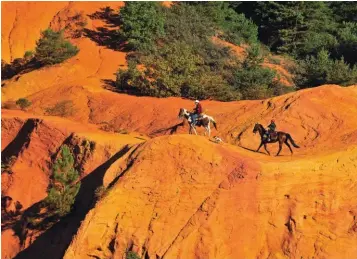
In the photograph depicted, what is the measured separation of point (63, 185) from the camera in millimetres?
27156

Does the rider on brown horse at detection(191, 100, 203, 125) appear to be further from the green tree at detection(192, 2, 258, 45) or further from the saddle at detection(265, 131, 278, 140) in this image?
the green tree at detection(192, 2, 258, 45)

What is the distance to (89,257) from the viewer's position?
2306cm

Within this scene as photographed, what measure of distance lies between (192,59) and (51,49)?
9300 mm

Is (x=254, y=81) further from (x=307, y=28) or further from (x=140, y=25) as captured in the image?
(x=307, y=28)

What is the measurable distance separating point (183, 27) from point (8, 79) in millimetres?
11416

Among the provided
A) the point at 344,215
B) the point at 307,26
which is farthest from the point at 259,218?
the point at 307,26

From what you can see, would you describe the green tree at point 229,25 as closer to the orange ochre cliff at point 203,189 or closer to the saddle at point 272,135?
the orange ochre cliff at point 203,189

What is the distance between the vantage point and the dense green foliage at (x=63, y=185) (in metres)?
26.2

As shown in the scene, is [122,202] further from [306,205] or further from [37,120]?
[37,120]

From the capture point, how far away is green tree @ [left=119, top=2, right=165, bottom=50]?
148 feet

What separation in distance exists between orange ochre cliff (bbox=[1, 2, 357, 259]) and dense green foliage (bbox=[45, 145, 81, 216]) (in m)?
0.42

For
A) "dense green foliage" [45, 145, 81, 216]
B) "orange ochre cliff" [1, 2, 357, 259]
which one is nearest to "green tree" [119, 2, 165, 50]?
"orange ochre cliff" [1, 2, 357, 259]

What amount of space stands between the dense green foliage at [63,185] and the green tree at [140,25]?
17833 millimetres

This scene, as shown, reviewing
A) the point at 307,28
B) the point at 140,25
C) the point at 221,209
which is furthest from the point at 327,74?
the point at 221,209
